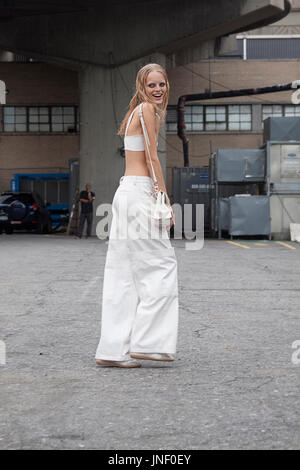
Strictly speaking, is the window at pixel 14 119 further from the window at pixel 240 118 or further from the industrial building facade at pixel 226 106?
the window at pixel 240 118

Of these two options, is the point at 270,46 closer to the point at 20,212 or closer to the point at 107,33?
the point at 107,33

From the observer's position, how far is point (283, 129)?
24328 millimetres

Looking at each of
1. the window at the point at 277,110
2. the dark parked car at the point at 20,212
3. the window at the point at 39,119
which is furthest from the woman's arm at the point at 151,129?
the window at the point at 277,110

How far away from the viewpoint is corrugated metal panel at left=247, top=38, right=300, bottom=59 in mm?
43125

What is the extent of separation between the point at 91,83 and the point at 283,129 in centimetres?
763

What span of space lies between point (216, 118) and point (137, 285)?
33.5 metres

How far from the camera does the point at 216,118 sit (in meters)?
37.6

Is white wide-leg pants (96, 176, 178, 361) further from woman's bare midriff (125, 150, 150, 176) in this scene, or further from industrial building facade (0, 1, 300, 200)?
industrial building facade (0, 1, 300, 200)

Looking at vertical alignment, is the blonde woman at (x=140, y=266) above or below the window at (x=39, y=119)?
below

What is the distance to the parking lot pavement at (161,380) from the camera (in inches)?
132

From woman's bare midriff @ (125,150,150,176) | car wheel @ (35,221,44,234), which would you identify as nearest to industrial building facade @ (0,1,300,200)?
car wheel @ (35,221,44,234)

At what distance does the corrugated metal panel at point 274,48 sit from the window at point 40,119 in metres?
12.3
